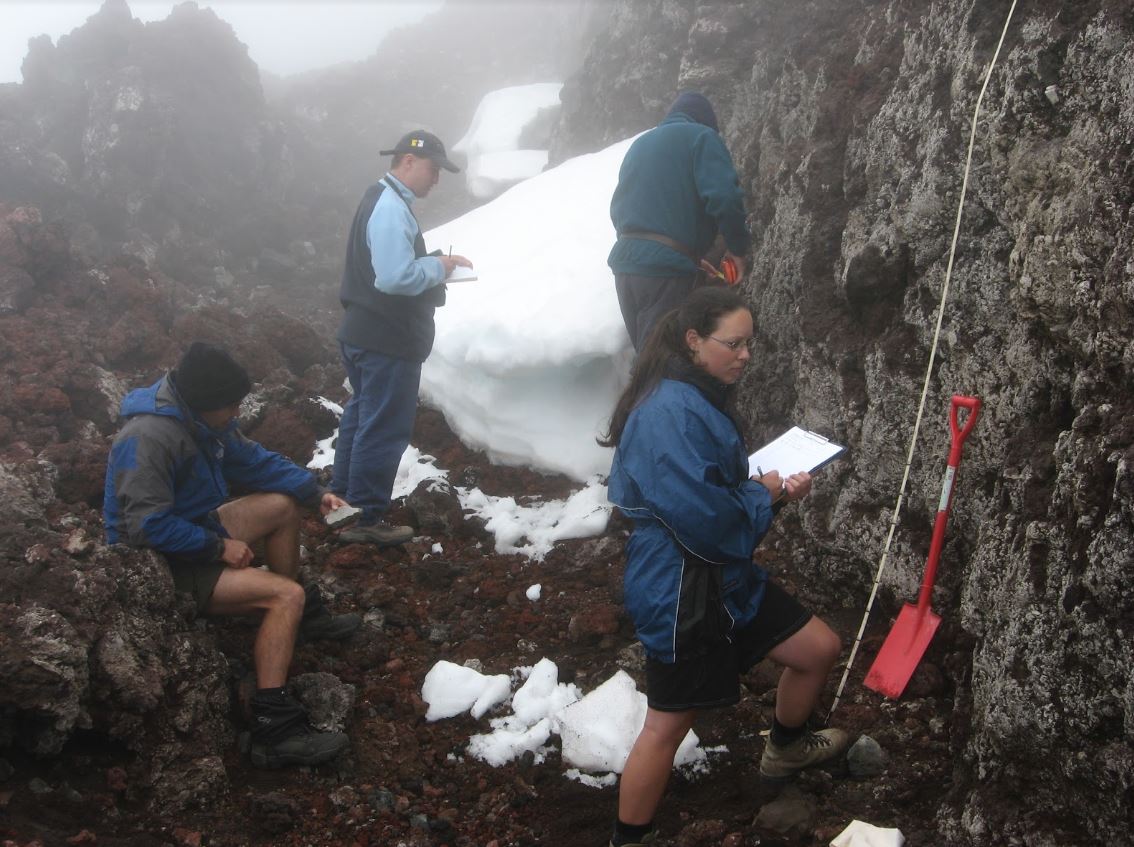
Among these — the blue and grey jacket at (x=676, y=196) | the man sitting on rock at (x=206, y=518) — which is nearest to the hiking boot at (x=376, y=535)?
the man sitting on rock at (x=206, y=518)

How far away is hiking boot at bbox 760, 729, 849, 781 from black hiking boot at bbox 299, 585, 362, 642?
2.28 metres

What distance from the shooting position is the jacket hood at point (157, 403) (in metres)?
3.95

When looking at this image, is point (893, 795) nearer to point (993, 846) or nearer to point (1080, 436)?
point (993, 846)

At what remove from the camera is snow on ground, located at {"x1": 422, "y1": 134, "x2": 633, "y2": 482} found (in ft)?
21.5

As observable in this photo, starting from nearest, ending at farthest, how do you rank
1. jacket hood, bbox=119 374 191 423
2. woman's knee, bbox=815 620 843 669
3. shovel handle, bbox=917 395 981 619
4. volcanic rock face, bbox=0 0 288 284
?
woman's knee, bbox=815 620 843 669 < shovel handle, bbox=917 395 981 619 < jacket hood, bbox=119 374 191 423 < volcanic rock face, bbox=0 0 288 284

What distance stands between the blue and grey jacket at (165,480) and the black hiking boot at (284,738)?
29.0 inches

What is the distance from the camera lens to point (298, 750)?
147 inches

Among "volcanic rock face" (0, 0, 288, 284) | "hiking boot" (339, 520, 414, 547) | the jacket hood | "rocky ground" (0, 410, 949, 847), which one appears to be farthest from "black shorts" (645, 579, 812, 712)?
"volcanic rock face" (0, 0, 288, 284)

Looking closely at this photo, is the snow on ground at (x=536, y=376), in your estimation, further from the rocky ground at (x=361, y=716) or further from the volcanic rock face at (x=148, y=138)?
the volcanic rock face at (x=148, y=138)

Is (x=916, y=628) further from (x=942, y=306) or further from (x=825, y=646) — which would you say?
(x=942, y=306)

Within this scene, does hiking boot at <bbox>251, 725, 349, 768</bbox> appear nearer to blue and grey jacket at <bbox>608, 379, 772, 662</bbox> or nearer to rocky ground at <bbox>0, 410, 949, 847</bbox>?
rocky ground at <bbox>0, 410, 949, 847</bbox>

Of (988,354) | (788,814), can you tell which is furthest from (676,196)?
(788,814)

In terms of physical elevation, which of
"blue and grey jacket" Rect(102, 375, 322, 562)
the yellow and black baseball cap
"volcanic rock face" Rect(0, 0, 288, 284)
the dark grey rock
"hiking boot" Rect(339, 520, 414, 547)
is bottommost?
the dark grey rock

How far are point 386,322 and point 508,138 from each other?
37.6ft
